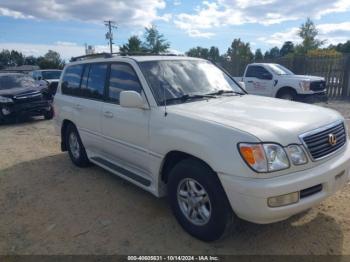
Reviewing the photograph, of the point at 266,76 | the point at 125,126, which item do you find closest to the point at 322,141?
the point at 125,126

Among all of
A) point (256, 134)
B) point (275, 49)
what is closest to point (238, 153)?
point (256, 134)

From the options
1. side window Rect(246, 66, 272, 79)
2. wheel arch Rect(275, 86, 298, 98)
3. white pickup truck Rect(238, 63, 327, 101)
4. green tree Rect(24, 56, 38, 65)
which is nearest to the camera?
white pickup truck Rect(238, 63, 327, 101)

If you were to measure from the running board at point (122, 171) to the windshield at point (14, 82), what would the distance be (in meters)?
8.36

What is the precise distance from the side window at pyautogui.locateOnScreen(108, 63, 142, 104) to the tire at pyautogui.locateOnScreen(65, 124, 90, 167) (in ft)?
5.03

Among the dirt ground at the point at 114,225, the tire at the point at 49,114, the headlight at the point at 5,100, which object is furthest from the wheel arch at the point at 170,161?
the tire at the point at 49,114

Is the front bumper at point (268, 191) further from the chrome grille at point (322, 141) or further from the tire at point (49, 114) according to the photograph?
the tire at point (49, 114)

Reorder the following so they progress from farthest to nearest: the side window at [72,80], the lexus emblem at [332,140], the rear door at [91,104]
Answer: the side window at [72,80]
the rear door at [91,104]
the lexus emblem at [332,140]

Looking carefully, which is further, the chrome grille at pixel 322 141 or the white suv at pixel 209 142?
the chrome grille at pixel 322 141

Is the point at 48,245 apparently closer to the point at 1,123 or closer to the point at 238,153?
the point at 238,153

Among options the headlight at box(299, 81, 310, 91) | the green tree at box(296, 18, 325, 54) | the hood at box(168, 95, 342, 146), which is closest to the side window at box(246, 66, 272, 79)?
the headlight at box(299, 81, 310, 91)

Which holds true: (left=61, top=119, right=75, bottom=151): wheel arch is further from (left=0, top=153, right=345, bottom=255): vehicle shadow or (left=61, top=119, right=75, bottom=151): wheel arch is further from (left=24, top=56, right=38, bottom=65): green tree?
(left=24, top=56, right=38, bottom=65): green tree

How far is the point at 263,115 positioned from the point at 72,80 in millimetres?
3833

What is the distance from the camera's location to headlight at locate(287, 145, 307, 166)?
308 centimetres

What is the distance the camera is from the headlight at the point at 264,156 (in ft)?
9.81
